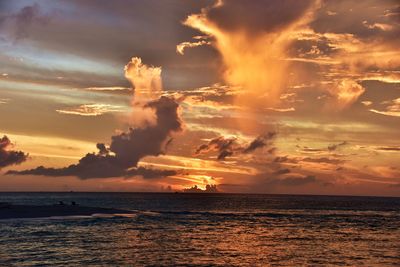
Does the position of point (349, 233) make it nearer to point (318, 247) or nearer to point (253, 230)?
point (253, 230)

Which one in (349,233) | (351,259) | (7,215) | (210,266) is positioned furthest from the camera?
(7,215)

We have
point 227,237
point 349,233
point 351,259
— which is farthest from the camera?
point 349,233

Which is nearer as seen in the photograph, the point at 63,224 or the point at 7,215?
the point at 63,224

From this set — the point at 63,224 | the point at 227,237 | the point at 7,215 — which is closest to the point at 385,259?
the point at 227,237

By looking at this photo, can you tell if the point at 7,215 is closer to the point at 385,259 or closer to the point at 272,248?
the point at 272,248

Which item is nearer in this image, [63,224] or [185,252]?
[185,252]

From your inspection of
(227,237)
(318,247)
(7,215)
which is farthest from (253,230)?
(7,215)

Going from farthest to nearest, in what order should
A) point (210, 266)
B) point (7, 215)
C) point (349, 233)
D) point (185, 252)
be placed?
1. point (7, 215)
2. point (349, 233)
3. point (185, 252)
4. point (210, 266)

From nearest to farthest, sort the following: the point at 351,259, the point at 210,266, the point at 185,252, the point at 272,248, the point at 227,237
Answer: the point at 210,266, the point at 351,259, the point at 185,252, the point at 272,248, the point at 227,237

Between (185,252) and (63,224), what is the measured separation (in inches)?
1460

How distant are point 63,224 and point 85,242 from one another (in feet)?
83.5

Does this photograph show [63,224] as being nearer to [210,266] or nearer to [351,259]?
[210,266]

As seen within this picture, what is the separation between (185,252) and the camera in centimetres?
5359

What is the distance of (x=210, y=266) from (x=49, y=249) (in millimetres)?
20307
